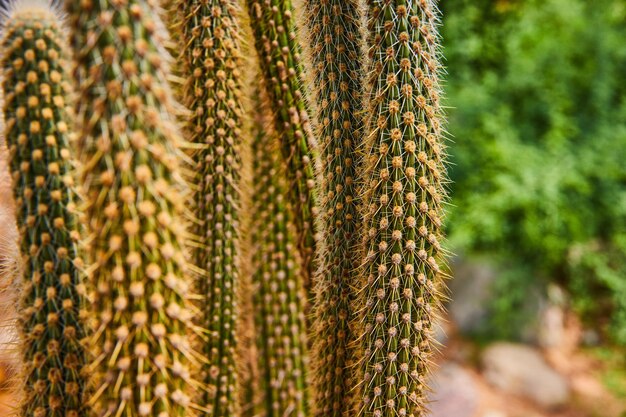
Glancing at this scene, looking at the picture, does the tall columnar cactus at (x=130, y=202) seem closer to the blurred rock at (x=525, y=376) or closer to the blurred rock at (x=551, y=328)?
the blurred rock at (x=525, y=376)

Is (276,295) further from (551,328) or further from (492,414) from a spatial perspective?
(551,328)

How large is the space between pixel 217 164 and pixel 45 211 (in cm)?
53

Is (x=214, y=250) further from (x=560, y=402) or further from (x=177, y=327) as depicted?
(x=560, y=402)

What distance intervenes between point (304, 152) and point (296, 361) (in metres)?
0.98

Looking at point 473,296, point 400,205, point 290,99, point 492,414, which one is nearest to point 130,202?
point 400,205

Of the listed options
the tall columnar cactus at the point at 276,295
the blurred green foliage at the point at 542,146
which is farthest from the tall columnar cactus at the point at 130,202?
the blurred green foliage at the point at 542,146

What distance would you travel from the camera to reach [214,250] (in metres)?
1.86

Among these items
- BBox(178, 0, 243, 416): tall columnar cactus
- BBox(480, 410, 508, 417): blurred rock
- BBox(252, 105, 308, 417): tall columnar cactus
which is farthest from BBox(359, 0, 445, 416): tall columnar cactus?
BBox(480, 410, 508, 417): blurred rock

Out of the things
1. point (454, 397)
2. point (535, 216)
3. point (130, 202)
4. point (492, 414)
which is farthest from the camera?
point (535, 216)

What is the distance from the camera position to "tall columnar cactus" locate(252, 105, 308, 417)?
2258 millimetres

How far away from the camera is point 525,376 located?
4977mm

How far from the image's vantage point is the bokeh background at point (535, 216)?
199 inches

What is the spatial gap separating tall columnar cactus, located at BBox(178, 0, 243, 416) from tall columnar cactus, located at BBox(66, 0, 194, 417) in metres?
0.42

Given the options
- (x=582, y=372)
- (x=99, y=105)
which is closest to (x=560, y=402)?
(x=582, y=372)
